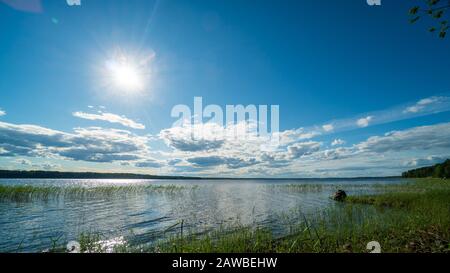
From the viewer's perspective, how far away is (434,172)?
7969 centimetres

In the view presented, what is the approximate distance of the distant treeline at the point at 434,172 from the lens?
67.8m

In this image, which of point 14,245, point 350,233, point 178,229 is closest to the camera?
point 350,233

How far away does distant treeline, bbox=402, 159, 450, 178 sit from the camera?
222ft

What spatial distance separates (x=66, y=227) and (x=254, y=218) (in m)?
10.7

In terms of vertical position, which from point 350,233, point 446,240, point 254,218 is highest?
point 446,240
